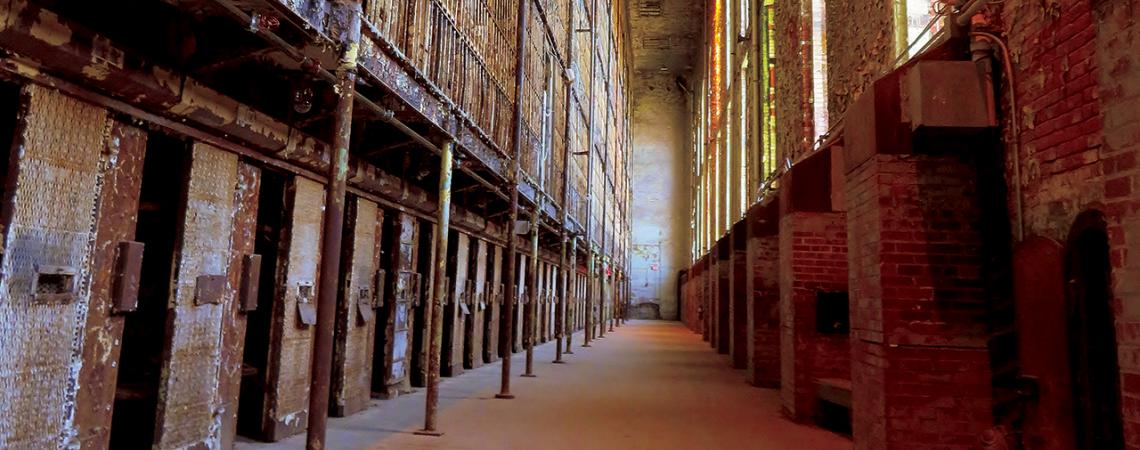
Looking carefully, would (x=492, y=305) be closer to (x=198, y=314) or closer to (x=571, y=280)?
(x=571, y=280)

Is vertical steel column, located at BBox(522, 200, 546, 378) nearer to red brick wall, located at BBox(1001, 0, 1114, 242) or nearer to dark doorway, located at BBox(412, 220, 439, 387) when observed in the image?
dark doorway, located at BBox(412, 220, 439, 387)

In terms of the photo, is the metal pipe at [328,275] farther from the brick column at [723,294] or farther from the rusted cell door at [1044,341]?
the brick column at [723,294]

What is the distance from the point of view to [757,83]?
1139 centimetres

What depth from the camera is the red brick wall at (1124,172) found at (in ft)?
7.90

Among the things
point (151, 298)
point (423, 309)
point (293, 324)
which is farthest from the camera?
point (423, 309)

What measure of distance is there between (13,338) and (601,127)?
1971 cm

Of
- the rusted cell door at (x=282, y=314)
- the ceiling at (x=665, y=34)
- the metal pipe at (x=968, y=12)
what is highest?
the ceiling at (x=665, y=34)

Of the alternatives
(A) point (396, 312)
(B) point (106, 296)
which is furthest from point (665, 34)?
(B) point (106, 296)

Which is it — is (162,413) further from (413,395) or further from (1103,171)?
(1103,171)

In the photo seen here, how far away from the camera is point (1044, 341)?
319cm

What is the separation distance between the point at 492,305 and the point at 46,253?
8.68 m

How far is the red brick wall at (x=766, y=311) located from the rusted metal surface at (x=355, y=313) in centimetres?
522

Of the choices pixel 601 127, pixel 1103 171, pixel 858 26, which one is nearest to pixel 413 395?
pixel 858 26

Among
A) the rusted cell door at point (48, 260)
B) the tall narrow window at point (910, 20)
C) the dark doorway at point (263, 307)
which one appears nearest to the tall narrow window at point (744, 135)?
the tall narrow window at point (910, 20)
